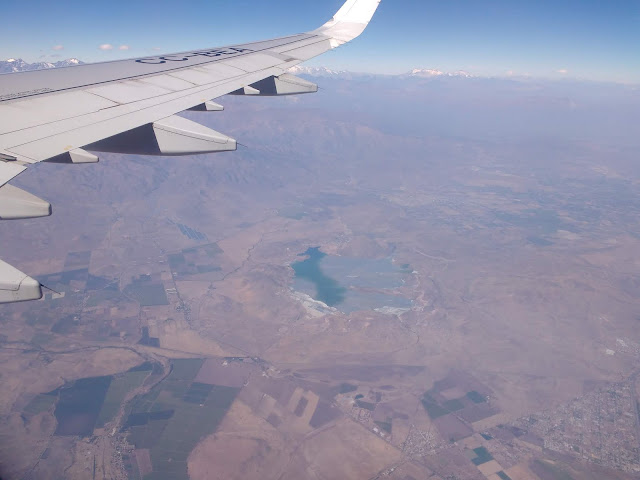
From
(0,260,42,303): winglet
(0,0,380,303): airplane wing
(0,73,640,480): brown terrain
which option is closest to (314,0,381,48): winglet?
(0,0,380,303): airplane wing

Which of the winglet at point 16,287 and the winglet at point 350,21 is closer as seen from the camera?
the winglet at point 16,287

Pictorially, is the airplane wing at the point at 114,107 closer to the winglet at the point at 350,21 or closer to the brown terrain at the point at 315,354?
the winglet at the point at 350,21

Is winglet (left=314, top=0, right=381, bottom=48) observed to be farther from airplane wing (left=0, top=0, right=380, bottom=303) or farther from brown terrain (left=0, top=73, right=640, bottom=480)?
brown terrain (left=0, top=73, right=640, bottom=480)

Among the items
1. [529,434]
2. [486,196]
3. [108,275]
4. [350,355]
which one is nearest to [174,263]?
[108,275]

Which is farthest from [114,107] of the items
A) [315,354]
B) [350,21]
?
[315,354]

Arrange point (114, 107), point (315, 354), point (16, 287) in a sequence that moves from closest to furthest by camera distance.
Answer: point (16, 287) → point (114, 107) → point (315, 354)

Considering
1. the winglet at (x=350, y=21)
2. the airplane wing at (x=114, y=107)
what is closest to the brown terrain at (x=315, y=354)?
the airplane wing at (x=114, y=107)

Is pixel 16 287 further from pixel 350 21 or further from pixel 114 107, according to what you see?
pixel 350 21
